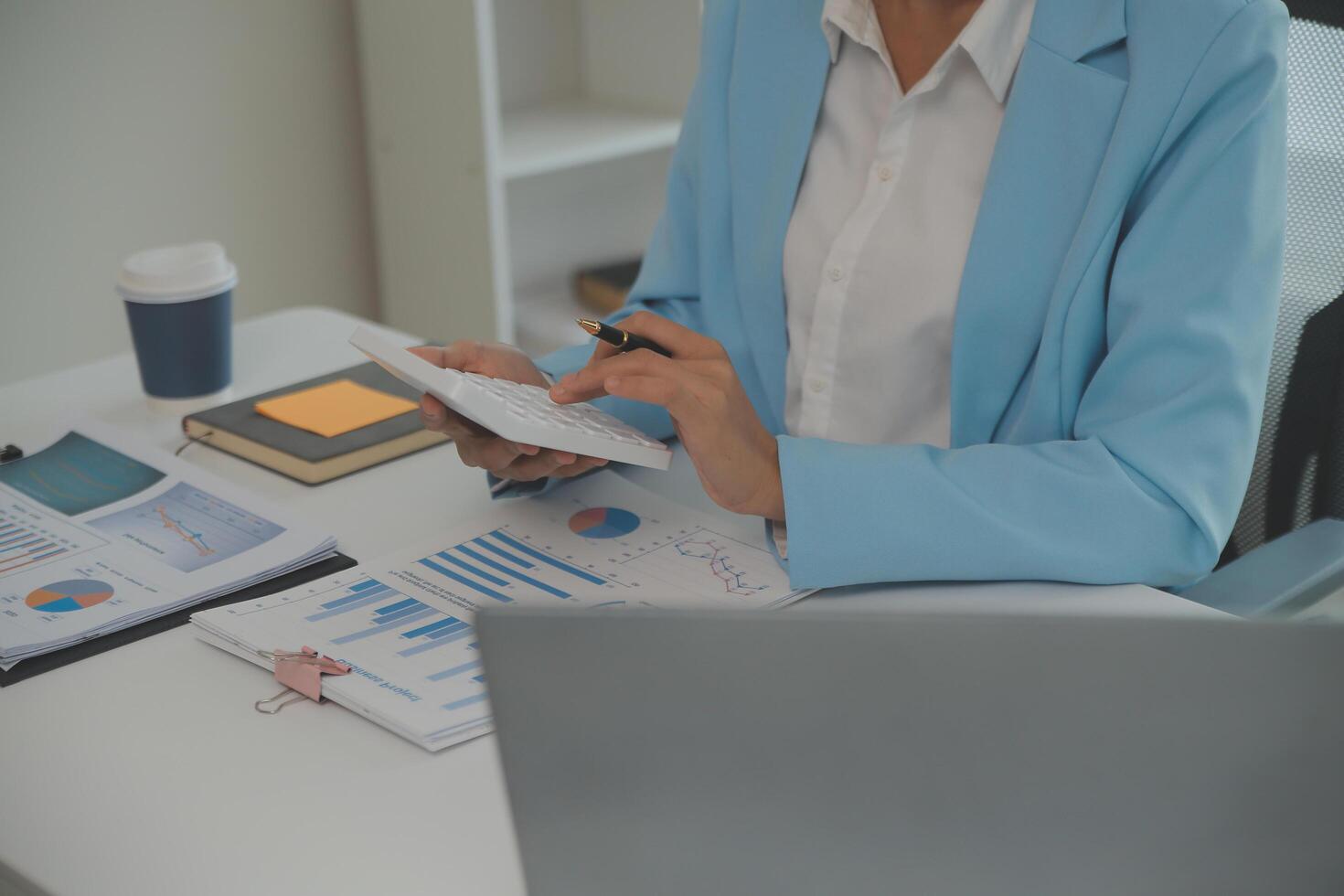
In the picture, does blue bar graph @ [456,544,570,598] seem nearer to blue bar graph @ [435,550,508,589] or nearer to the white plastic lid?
blue bar graph @ [435,550,508,589]

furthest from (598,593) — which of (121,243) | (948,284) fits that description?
(121,243)

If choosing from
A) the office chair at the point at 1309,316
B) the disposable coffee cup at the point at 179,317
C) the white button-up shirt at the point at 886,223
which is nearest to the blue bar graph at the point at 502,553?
the white button-up shirt at the point at 886,223

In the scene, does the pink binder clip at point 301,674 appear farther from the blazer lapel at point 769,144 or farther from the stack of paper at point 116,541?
the blazer lapel at point 769,144

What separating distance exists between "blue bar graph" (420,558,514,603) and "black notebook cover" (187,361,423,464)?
24cm

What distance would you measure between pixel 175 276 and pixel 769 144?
1.81 feet

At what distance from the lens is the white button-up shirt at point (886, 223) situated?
3.50 feet

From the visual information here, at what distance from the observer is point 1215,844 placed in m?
0.49

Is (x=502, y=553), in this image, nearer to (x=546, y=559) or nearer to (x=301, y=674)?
(x=546, y=559)

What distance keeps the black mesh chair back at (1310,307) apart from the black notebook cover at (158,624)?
2.46 feet

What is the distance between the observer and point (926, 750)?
486mm

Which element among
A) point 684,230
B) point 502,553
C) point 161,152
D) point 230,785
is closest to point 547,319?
point 161,152

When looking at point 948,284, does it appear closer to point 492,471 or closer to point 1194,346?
point 1194,346

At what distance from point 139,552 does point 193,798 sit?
0.31 m

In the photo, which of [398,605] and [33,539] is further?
[33,539]
